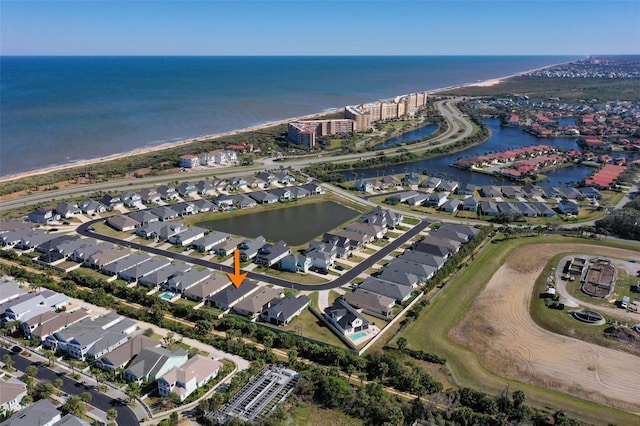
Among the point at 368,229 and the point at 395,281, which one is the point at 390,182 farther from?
the point at 395,281

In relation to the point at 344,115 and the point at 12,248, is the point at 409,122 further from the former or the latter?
the point at 12,248

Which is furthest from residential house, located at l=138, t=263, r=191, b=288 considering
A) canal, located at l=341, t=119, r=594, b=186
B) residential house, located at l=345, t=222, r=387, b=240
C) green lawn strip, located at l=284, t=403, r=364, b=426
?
canal, located at l=341, t=119, r=594, b=186

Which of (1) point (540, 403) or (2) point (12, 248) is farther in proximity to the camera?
(2) point (12, 248)

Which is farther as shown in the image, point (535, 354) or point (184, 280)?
point (184, 280)

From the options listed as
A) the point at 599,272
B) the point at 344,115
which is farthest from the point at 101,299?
the point at 344,115

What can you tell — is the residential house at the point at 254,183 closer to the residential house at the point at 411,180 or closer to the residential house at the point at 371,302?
the residential house at the point at 411,180

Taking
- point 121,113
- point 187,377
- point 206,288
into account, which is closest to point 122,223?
point 206,288
